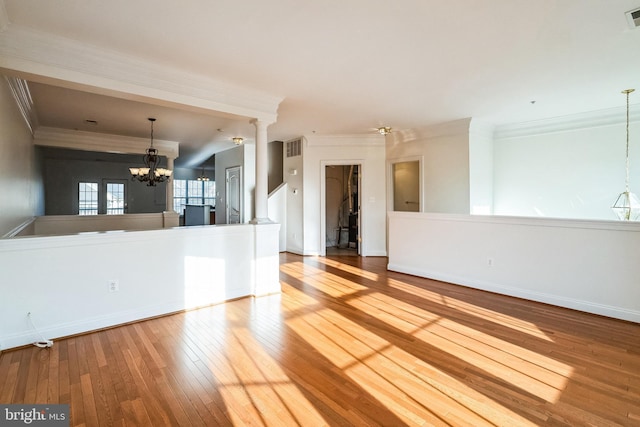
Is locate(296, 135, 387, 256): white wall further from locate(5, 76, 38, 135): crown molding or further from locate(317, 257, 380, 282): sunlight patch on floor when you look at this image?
locate(5, 76, 38, 135): crown molding

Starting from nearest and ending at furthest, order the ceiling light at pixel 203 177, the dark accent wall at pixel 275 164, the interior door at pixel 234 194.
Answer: the interior door at pixel 234 194, the dark accent wall at pixel 275 164, the ceiling light at pixel 203 177

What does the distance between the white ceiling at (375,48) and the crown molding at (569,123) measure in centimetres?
28

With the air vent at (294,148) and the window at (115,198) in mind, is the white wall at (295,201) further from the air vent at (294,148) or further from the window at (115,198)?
the window at (115,198)

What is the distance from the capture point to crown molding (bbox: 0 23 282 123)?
2.65 m

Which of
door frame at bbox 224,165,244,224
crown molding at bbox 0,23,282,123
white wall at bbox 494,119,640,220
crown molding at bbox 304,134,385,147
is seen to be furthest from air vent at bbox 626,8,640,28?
door frame at bbox 224,165,244,224

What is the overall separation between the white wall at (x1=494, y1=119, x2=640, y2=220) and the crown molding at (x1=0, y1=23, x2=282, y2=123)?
15.9 ft

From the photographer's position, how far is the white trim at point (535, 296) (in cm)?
347

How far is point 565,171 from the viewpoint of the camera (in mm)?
5371

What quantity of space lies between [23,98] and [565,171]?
27.1 feet

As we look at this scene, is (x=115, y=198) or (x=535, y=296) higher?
(x=115, y=198)

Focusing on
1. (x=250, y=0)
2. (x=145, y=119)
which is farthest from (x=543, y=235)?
(x=145, y=119)

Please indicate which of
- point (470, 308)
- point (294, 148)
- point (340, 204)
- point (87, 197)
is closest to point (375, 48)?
point (470, 308)

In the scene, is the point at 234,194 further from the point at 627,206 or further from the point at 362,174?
the point at 627,206

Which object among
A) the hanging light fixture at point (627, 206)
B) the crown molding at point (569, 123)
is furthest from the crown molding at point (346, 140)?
the hanging light fixture at point (627, 206)
